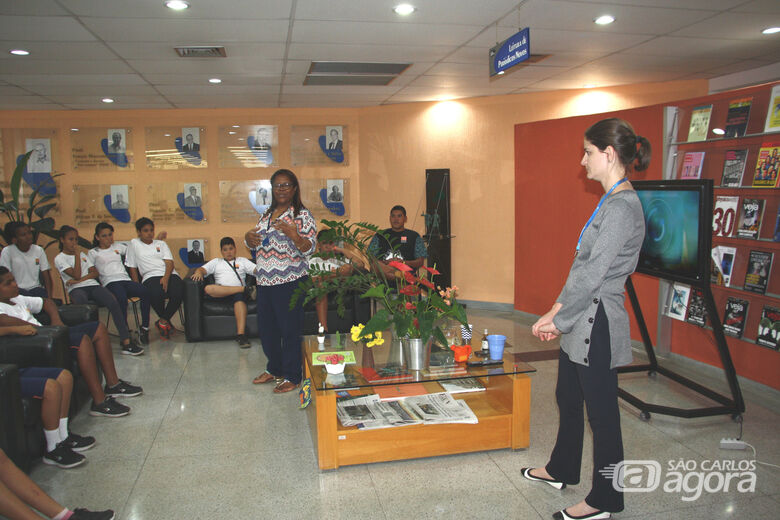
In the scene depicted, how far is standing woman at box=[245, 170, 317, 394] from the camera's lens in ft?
12.9

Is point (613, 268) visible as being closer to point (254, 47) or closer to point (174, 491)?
point (174, 491)

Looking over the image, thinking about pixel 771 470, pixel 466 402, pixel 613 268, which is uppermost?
pixel 613 268

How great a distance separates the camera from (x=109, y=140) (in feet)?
25.2

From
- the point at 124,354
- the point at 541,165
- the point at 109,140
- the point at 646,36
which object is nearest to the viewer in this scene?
the point at 646,36

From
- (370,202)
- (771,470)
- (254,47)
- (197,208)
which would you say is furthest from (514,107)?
(771,470)

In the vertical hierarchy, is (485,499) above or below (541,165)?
below

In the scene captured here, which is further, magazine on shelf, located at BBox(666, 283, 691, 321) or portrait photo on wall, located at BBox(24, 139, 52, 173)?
portrait photo on wall, located at BBox(24, 139, 52, 173)

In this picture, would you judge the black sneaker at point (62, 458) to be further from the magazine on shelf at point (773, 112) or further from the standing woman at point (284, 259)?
the magazine on shelf at point (773, 112)

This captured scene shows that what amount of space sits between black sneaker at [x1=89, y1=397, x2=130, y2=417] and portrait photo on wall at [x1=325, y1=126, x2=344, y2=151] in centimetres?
504

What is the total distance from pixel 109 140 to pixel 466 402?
21.8ft

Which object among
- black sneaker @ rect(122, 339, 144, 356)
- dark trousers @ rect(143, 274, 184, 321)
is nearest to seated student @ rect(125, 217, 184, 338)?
dark trousers @ rect(143, 274, 184, 321)

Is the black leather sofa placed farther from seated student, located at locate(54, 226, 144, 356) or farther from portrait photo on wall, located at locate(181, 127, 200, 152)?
portrait photo on wall, located at locate(181, 127, 200, 152)

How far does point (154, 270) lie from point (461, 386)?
416 centimetres

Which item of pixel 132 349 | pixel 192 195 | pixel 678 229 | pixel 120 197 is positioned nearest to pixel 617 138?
pixel 678 229
